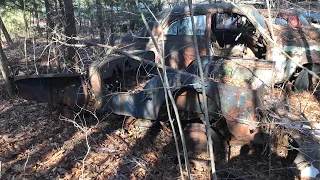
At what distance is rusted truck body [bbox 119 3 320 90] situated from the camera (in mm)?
5500

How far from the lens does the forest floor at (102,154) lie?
380 centimetres

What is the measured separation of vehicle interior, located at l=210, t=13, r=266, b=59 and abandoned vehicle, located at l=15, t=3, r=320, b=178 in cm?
2

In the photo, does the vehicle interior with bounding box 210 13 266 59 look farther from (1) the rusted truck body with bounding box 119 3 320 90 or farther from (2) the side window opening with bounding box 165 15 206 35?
(2) the side window opening with bounding box 165 15 206 35

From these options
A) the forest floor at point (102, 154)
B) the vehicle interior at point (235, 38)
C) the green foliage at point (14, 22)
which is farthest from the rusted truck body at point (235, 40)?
the green foliage at point (14, 22)

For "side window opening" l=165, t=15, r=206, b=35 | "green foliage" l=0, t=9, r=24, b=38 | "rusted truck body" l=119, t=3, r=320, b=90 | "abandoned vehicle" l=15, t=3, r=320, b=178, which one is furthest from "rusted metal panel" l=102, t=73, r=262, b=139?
"green foliage" l=0, t=9, r=24, b=38

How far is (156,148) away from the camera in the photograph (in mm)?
4465

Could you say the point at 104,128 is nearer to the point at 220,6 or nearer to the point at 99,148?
the point at 99,148

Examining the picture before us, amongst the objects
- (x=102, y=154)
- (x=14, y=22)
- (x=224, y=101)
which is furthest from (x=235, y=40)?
(x=14, y=22)

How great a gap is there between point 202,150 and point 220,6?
9.87 ft

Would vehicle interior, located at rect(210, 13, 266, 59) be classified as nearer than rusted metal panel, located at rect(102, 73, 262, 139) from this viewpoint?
No

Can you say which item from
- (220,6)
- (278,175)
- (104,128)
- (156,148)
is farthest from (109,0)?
(278,175)

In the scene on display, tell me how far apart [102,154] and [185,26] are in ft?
9.97

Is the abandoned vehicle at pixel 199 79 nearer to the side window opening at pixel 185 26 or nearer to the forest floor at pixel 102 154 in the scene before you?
the side window opening at pixel 185 26

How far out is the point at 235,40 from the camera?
20.6 feet
